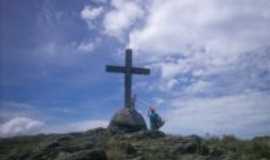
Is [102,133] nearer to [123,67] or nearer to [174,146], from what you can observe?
[123,67]

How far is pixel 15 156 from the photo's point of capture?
13.2 metres

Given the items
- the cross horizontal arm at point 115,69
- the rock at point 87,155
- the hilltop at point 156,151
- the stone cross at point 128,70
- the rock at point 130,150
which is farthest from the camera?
the cross horizontal arm at point 115,69

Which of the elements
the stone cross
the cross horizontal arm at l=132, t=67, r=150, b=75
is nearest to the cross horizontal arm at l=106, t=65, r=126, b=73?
the stone cross

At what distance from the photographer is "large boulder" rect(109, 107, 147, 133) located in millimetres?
20953

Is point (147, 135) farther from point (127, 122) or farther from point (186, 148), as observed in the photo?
point (186, 148)

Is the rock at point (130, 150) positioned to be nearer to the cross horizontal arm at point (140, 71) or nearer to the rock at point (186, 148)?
the rock at point (186, 148)

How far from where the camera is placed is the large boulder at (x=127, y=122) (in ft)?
68.7

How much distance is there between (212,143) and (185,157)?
3549 mm

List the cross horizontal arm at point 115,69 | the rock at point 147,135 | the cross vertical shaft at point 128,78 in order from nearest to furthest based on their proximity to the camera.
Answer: the rock at point 147,135 < the cross vertical shaft at point 128,78 < the cross horizontal arm at point 115,69

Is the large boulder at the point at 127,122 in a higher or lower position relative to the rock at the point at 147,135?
higher

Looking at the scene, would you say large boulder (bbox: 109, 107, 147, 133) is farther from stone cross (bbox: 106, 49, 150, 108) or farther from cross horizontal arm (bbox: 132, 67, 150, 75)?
cross horizontal arm (bbox: 132, 67, 150, 75)

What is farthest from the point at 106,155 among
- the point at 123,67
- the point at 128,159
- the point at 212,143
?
the point at 123,67

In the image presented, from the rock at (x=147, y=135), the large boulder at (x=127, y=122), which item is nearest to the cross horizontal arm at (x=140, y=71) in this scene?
the large boulder at (x=127, y=122)

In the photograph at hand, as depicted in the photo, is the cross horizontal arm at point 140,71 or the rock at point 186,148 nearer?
the rock at point 186,148
